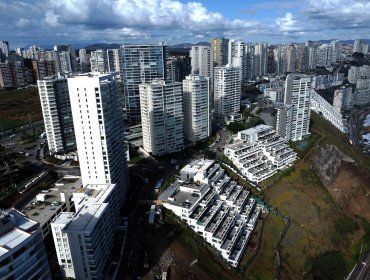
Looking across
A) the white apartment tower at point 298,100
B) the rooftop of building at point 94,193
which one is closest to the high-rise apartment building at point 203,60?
the white apartment tower at point 298,100

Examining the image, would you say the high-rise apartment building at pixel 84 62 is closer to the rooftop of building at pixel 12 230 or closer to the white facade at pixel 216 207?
the white facade at pixel 216 207

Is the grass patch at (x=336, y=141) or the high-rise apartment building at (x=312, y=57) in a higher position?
the high-rise apartment building at (x=312, y=57)

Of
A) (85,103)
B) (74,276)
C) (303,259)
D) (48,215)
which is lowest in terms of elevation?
(303,259)

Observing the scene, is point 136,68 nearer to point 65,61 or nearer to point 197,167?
point 197,167

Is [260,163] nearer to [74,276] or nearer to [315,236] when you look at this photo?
[315,236]

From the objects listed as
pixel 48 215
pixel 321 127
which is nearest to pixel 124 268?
pixel 48 215
